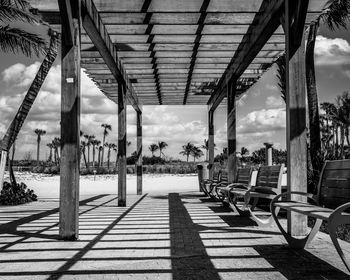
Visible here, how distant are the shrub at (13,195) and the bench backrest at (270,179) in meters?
7.04

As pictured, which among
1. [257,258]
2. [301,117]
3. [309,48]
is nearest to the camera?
[257,258]

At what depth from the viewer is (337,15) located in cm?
1341

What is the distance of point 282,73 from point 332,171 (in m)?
9.77

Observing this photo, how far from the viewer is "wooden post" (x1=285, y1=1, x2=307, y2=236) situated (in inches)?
209

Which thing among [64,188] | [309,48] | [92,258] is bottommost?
[92,258]

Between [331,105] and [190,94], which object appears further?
→ [331,105]

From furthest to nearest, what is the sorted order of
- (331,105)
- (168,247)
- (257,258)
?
(331,105) → (168,247) → (257,258)

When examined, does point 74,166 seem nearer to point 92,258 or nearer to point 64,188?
point 64,188

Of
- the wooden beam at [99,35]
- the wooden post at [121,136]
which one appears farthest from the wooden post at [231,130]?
the wooden beam at [99,35]

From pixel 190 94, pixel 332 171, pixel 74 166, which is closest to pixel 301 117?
pixel 332 171

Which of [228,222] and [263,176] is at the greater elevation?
[263,176]

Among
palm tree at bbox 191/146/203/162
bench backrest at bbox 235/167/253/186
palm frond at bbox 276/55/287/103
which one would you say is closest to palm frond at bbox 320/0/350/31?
palm frond at bbox 276/55/287/103

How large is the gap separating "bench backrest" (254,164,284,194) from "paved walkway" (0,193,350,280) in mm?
551

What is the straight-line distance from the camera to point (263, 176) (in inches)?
270
